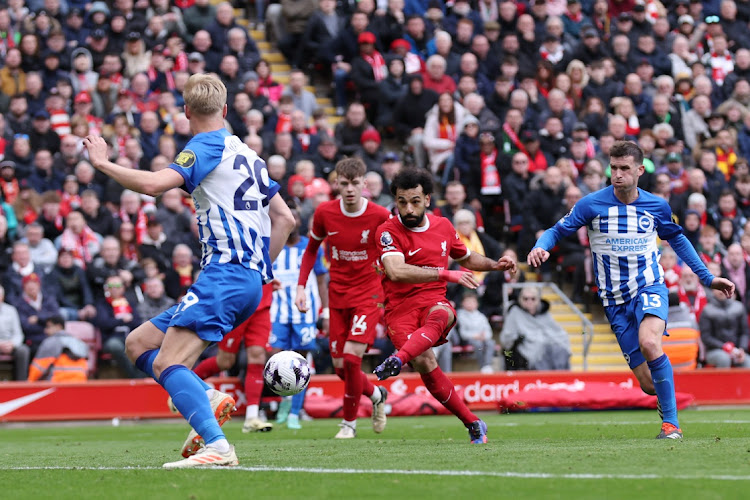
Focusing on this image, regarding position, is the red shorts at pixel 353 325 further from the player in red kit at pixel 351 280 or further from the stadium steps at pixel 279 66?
the stadium steps at pixel 279 66

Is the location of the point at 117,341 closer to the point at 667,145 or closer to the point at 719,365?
the point at 719,365

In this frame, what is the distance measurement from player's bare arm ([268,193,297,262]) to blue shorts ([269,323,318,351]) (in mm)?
6992

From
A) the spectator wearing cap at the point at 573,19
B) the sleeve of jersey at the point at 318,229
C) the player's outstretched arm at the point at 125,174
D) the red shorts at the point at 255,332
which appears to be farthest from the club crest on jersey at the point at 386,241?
the spectator wearing cap at the point at 573,19

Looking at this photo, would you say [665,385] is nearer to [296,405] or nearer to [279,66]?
[296,405]

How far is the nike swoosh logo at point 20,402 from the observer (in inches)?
624

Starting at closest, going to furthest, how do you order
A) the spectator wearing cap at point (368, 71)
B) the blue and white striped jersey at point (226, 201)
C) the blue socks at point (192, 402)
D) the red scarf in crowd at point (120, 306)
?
the blue socks at point (192, 402)
the blue and white striped jersey at point (226, 201)
the red scarf in crowd at point (120, 306)
the spectator wearing cap at point (368, 71)

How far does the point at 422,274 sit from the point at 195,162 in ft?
9.41

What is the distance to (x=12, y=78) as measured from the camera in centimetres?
1942

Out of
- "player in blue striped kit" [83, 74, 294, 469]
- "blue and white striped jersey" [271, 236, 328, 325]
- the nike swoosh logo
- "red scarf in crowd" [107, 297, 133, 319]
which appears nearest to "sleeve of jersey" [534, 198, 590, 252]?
"player in blue striped kit" [83, 74, 294, 469]

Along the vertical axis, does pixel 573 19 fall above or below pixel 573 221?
above

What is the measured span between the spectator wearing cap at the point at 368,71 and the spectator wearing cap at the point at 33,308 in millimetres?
7151

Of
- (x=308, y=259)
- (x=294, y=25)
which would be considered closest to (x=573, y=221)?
(x=308, y=259)

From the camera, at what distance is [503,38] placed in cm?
2281

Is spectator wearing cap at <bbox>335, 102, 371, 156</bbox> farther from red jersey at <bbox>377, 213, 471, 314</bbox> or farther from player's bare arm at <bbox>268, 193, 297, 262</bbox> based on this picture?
player's bare arm at <bbox>268, 193, 297, 262</bbox>
